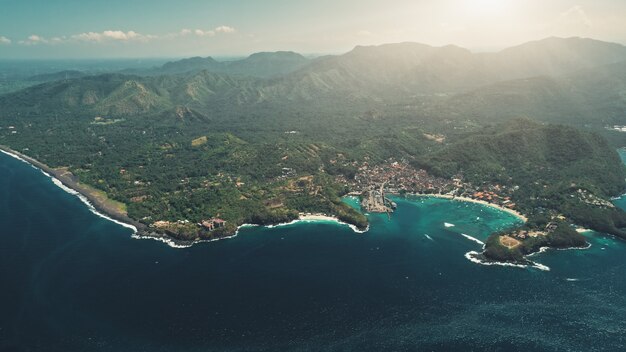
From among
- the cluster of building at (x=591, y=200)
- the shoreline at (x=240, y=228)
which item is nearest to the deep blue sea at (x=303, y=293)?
the shoreline at (x=240, y=228)

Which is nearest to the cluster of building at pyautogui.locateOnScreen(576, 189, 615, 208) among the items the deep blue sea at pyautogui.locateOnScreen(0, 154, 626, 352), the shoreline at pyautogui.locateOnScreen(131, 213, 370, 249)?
the deep blue sea at pyautogui.locateOnScreen(0, 154, 626, 352)

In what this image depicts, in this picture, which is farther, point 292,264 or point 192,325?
point 292,264

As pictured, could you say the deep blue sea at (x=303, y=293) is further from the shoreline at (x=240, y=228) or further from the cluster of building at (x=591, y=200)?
the cluster of building at (x=591, y=200)

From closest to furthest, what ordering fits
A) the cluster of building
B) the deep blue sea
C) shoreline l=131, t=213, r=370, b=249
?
the deep blue sea, shoreline l=131, t=213, r=370, b=249, the cluster of building

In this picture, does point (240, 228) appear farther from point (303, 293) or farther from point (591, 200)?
point (591, 200)

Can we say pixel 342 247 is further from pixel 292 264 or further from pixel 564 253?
pixel 564 253

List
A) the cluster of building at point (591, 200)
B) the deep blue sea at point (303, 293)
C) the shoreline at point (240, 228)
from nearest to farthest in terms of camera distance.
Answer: the deep blue sea at point (303, 293) < the shoreline at point (240, 228) < the cluster of building at point (591, 200)

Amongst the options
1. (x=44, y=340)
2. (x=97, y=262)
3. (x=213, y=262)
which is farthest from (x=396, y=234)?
(x=44, y=340)

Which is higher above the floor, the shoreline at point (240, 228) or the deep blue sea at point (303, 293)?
the shoreline at point (240, 228)

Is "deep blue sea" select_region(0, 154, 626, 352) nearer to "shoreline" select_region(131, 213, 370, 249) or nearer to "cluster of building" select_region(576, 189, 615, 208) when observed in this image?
"shoreline" select_region(131, 213, 370, 249)
